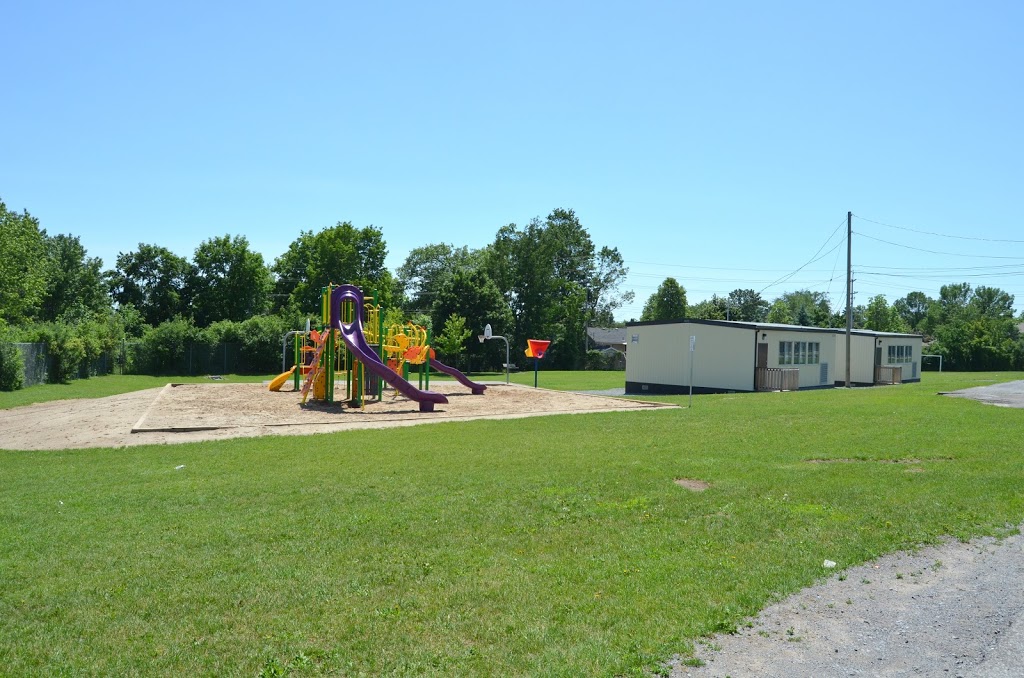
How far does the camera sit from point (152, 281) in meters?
62.1

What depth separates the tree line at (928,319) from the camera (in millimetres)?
65500

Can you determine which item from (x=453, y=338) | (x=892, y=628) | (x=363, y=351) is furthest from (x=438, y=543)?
(x=453, y=338)

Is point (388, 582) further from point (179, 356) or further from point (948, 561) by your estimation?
point (179, 356)

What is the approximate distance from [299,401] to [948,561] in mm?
19570

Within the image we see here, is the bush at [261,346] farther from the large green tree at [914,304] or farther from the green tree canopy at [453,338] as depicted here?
the large green tree at [914,304]

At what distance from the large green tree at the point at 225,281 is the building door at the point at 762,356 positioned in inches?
1706

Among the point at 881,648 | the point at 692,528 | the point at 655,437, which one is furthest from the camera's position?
the point at 655,437

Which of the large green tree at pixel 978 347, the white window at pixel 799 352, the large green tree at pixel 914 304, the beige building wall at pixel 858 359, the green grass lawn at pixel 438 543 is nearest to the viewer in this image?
the green grass lawn at pixel 438 543

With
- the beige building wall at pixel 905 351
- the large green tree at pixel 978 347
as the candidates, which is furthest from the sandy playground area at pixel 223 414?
the large green tree at pixel 978 347

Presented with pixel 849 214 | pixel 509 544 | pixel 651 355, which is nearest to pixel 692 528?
pixel 509 544

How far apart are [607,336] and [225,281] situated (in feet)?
139

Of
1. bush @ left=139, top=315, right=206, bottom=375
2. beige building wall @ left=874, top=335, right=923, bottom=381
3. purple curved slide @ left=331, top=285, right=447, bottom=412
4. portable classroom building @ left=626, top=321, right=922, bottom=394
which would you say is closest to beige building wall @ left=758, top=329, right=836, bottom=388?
portable classroom building @ left=626, top=321, right=922, bottom=394

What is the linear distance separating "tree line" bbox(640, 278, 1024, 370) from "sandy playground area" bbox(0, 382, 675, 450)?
1642 cm

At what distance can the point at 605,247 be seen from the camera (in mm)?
83812
